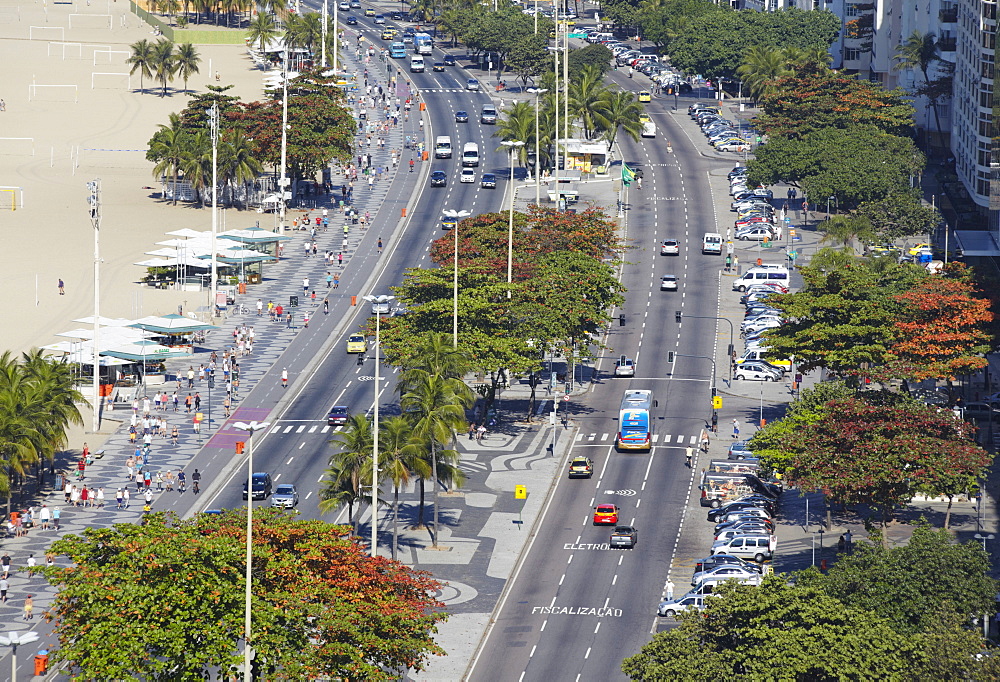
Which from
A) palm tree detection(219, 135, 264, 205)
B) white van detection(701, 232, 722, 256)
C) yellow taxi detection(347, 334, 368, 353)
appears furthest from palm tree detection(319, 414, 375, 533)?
palm tree detection(219, 135, 264, 205)

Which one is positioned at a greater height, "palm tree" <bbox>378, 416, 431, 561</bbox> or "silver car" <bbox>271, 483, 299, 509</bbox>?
"palm tree" <bbox>378, 416, 431, 561</bbox>

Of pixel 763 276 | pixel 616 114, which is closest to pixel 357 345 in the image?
pixel 763 276

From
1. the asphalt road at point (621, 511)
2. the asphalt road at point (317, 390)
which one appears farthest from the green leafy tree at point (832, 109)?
the asphalt road at point (317, 390)

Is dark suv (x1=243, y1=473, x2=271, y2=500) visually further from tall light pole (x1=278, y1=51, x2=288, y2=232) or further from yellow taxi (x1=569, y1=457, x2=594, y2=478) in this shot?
tall light pole (x1=278, y1=51, x2=288, y2=232)

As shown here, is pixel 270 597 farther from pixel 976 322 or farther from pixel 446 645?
pixel 976 322

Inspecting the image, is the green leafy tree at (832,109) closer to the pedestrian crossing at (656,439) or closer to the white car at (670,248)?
the white car at (670,248)

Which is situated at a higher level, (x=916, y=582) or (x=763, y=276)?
(x=763, y=276)

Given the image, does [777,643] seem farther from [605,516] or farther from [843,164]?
[843,164]
